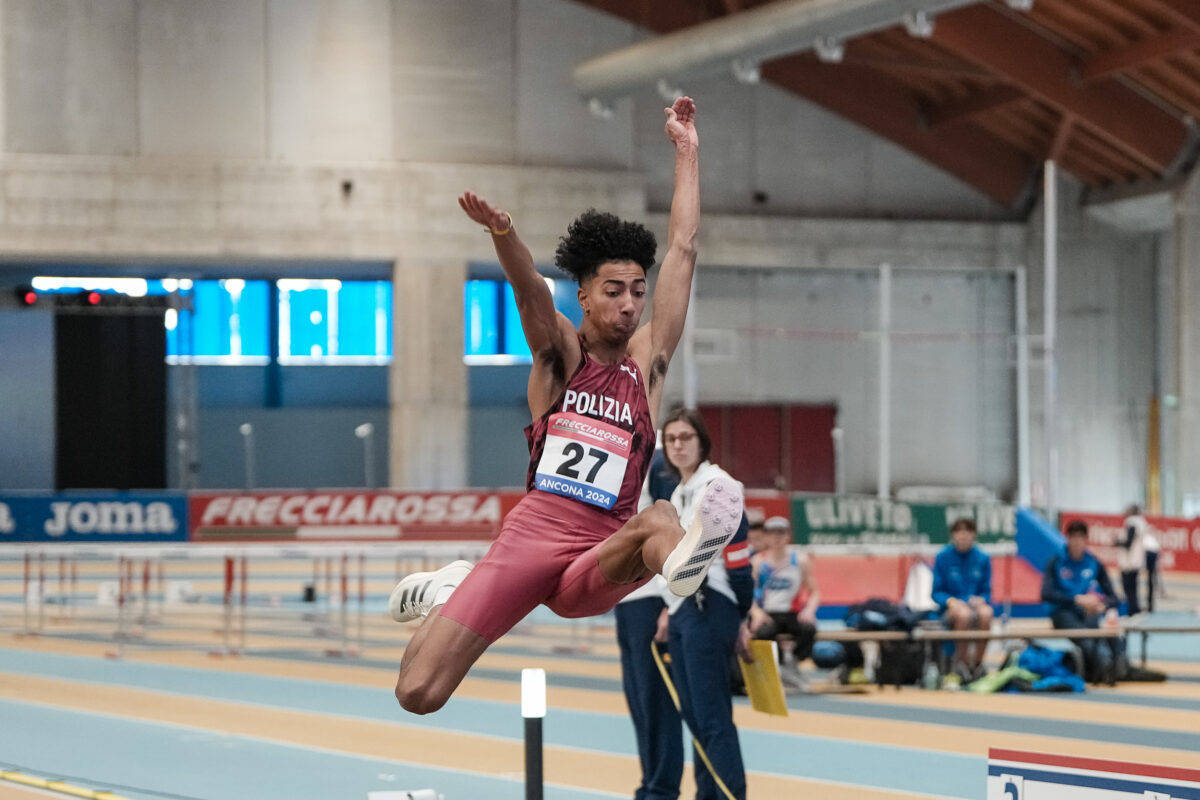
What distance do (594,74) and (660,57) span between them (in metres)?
2.25

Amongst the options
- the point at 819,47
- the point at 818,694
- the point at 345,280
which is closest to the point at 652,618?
the point at 818,694

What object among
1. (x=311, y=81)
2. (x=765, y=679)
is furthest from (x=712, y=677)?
(x=311, y=81)

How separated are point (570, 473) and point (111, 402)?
25.1m

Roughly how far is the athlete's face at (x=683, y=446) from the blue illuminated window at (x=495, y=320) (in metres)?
27.6

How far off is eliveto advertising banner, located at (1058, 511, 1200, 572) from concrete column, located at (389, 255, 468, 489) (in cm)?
1299

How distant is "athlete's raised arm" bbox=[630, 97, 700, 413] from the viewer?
5168 millimetres

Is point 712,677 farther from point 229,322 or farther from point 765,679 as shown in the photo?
point 229,322

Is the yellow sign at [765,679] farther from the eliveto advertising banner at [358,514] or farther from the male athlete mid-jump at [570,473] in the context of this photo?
the eliveto advertising banner at [358,514]

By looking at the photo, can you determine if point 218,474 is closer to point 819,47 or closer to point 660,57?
point 660,57

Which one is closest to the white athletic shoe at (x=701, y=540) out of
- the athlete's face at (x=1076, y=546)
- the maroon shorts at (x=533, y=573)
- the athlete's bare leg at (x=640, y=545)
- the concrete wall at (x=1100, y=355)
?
the athlete's bare leg at (x=640, y=545)

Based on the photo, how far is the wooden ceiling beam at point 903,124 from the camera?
3412 cm

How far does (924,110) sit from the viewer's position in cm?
3462

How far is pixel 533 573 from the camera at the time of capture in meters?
4.74

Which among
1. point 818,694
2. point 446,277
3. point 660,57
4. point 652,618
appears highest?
point 660,57
